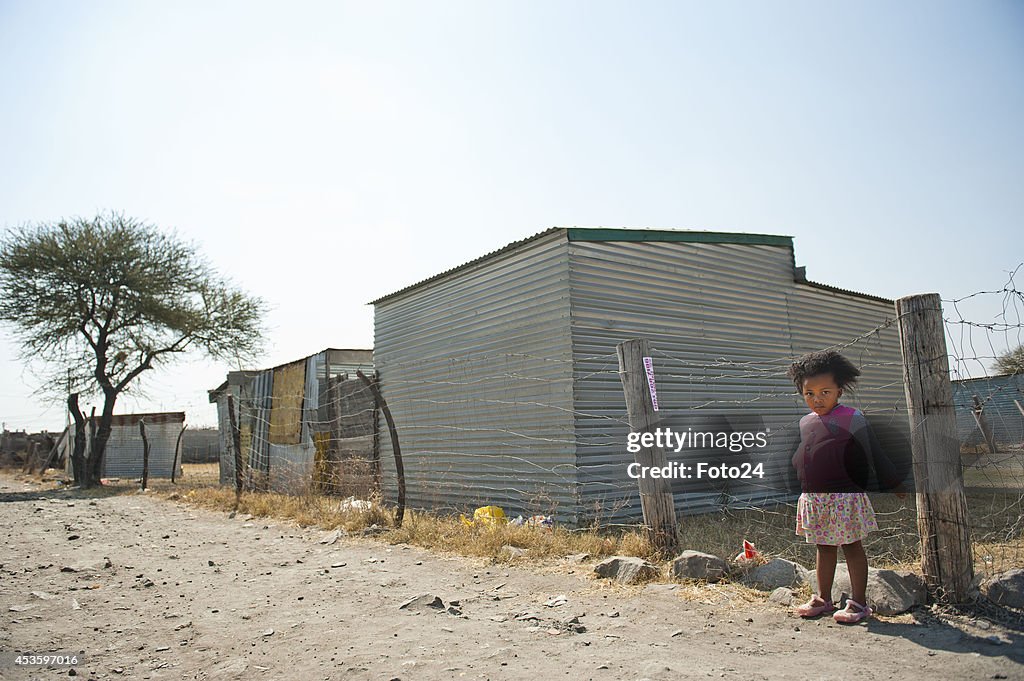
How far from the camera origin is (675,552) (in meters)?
5.46

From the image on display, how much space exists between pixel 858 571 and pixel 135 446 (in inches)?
1026

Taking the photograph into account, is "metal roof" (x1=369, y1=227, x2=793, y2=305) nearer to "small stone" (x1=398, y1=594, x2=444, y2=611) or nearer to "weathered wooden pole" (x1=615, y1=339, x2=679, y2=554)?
"weathered wooden pole" (x1=615, y1=339, x2=679, y2=554)

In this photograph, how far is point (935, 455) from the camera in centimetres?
394

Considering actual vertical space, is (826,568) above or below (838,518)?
below

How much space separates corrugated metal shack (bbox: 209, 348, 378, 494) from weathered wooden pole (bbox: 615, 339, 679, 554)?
17.5ft

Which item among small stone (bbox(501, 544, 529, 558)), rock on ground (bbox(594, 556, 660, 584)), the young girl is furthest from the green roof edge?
the young girl

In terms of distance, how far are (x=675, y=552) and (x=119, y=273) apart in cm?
2000

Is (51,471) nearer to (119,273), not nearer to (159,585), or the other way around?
(119,273)

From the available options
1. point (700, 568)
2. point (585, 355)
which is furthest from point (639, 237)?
point (700, 568)

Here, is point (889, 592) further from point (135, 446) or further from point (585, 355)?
point (135, 446)

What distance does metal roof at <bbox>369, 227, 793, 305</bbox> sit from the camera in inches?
336

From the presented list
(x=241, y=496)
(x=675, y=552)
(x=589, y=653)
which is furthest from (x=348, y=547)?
(x=241, y=496)

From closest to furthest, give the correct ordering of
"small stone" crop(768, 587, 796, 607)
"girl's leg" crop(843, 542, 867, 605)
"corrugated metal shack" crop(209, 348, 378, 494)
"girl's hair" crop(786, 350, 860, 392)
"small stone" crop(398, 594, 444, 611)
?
"girl's leg" crop(843, 542, 867, 605) → "girl's hair" crop(786, 350, 860, 392) → "small stone" crop(768, 587, 796, 607) → "small stone" crop(398, 594, 444, 611) → "corrugated metal shack" crop(209, 348, 378, 494)

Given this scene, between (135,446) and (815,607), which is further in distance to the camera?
(135,446)
